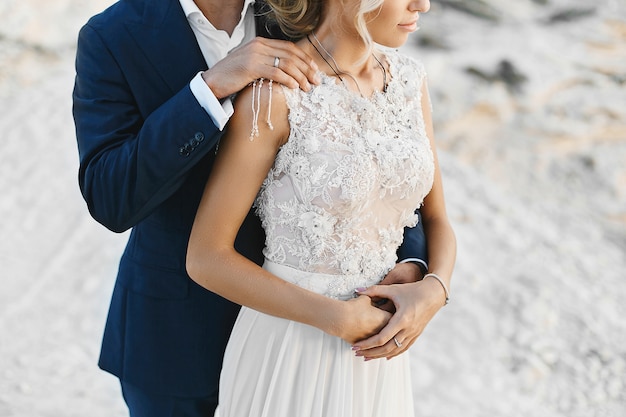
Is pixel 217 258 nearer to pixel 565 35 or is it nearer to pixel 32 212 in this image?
pixel 32 212

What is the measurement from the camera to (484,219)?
466cm

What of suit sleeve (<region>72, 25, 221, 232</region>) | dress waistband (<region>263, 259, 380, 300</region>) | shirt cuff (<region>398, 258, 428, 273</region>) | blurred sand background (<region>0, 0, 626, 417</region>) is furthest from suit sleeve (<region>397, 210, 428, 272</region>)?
blurred sand background (<region>0, 0, 626, 417</region>)

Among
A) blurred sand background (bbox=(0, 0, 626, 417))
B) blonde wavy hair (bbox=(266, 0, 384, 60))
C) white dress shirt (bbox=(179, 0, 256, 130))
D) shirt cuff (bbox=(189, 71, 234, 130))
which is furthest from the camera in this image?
blurred sand background (bbox=(0, 0, 626, 417))

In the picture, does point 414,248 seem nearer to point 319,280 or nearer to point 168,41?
point 319,280

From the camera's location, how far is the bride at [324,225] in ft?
4.90

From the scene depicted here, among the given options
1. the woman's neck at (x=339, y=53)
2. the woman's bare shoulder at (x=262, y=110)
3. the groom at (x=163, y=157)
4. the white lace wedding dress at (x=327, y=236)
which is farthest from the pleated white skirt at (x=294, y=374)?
the woman's neck at (x=339, y=53)

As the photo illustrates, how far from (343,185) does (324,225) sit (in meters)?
0.10

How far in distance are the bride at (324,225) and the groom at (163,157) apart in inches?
2.7

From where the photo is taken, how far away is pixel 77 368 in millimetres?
3420

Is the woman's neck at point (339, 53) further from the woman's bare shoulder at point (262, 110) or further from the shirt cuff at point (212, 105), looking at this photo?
the shirt cuff at point (212, 105)

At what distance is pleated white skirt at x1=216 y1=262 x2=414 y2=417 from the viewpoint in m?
1.60

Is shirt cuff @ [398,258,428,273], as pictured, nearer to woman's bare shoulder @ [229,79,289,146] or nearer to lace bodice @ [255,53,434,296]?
lace bodice @ [255,53,434,296]

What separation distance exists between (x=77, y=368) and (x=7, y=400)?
365 millimetres

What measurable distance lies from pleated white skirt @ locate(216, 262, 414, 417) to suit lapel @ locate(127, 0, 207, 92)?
455 millimetres
